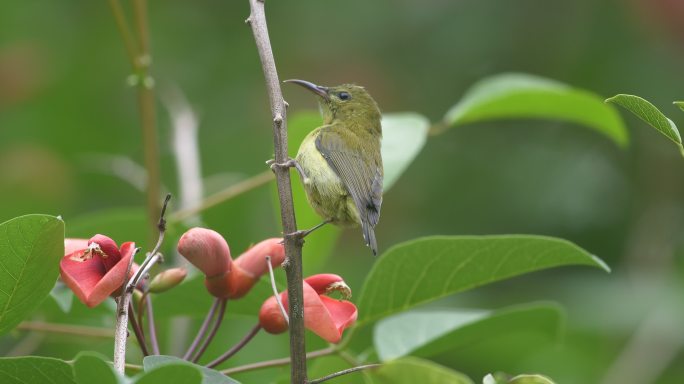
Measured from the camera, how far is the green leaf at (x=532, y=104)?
391 cm

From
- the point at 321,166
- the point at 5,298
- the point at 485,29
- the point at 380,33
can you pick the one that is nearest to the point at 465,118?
the point at 321,166

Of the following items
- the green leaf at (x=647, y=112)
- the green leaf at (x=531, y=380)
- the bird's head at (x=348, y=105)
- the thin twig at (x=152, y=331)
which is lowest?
the green leaf at (x=531, y=380)

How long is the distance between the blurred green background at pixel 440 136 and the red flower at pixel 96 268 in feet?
8.80

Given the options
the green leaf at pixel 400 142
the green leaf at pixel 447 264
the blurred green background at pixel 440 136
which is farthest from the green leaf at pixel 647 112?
the blurred green background at pixel 440 136

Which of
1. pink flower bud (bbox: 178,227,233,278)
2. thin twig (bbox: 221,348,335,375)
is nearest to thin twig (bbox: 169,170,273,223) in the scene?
thin twig (bbox: 221,348,335,375)

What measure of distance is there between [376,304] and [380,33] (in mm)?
4752

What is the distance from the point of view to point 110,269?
2.22m

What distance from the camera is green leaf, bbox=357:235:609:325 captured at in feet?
8.54

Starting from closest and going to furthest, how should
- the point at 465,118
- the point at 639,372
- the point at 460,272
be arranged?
the point at 460,272 < the point at 465,118 < the point at 639,372

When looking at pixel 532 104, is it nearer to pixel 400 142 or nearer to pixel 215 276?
pixel 400 142

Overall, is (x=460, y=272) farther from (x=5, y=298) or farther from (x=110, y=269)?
(x=5, y=298)

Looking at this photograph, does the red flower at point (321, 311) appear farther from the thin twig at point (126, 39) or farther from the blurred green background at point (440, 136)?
the blurred green background at point (440, 136)

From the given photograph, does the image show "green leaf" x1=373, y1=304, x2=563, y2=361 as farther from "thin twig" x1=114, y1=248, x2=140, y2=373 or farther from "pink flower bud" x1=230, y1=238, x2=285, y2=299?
"thin twig" x1=114, y1=248, x2=140, y2=373

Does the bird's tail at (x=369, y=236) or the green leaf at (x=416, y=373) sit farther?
the bird's tail at (x=369, y=236)
